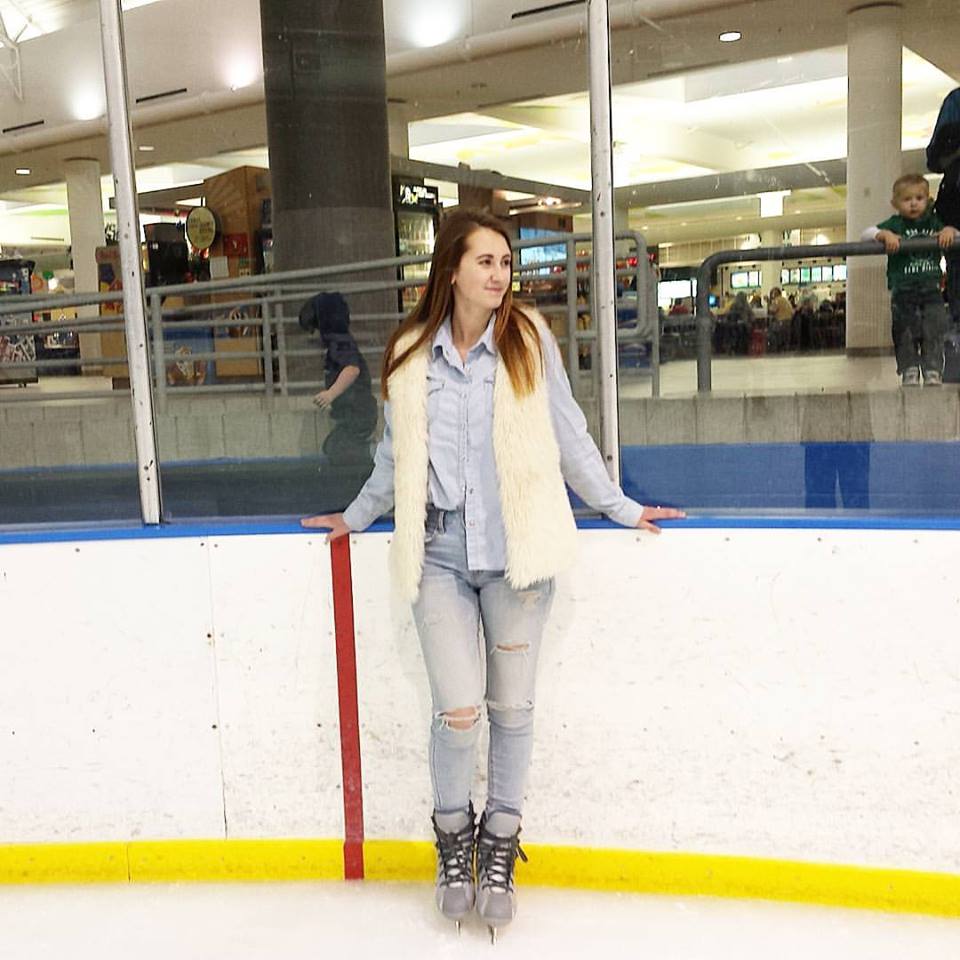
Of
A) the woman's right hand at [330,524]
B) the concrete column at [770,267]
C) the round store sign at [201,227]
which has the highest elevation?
the round store sign at [201,227]

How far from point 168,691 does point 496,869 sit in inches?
31.4

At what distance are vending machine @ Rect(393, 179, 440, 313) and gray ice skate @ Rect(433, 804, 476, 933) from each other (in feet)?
3.26

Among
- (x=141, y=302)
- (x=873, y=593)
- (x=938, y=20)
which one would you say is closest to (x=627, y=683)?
(x=873, y=593)

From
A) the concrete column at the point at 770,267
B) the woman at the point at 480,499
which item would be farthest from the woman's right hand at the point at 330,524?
the concrete column at the point at 770,267

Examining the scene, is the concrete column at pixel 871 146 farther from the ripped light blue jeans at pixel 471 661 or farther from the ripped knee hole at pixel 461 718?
the ripped knee hole at pixel 461 718

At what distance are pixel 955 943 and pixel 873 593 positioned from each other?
0.65 meters

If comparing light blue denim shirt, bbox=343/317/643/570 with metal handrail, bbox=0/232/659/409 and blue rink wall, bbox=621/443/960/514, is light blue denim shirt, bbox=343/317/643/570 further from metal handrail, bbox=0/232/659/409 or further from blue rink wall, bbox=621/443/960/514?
blue rink wall, bbox=621/443/960/514

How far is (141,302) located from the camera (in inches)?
88.5

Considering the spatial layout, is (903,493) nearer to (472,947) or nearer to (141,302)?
(472,947)

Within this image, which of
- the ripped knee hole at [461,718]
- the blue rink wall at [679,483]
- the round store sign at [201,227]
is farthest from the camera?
the round store sign at [201,227]

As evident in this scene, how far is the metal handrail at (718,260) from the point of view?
2.04 m

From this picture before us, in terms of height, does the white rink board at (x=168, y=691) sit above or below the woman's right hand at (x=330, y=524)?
below

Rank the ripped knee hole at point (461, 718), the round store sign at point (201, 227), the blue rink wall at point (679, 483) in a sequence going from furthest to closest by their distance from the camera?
the round store sign at point (201, 227)
the blue rink wall at point (679, 483)
the ripped knee hole at point (461, 718)

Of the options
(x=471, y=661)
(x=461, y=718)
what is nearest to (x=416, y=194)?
(x=471, y=661)
